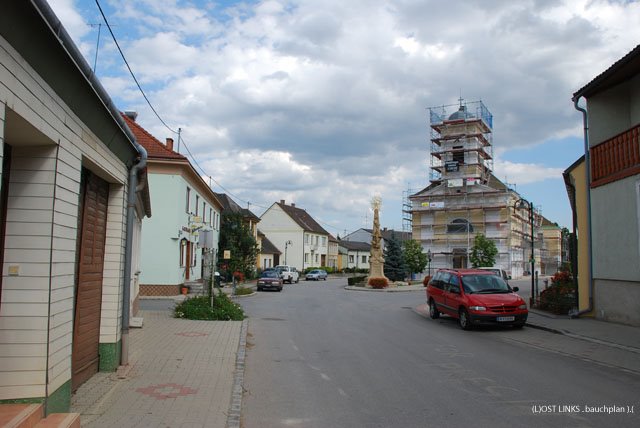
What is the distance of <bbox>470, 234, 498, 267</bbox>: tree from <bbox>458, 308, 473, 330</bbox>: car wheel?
3947 cm

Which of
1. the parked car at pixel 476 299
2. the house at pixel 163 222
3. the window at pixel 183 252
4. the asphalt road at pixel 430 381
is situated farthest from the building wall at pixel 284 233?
the asphalt road at pixel 430 381

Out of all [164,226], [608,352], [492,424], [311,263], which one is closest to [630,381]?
[608,352]

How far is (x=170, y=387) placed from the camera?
7621mm

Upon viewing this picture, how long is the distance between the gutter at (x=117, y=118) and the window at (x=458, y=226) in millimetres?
55554

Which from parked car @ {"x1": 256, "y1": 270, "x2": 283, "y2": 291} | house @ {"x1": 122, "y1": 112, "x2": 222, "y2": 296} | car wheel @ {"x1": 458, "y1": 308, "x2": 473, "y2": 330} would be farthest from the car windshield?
parked car @ {"x1": 256, "y1": 270, "x2": 283, "y2": 291}

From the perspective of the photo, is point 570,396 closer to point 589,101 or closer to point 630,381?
point 630,381

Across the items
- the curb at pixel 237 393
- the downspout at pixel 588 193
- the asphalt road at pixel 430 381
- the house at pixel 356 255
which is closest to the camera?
the curb at pixel 237 393

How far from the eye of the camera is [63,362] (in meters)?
5.56

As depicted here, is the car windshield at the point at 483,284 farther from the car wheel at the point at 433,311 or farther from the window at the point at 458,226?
the window at the point at 458,226

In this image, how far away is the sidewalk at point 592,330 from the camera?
1214cm

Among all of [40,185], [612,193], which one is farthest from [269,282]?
[40,185]

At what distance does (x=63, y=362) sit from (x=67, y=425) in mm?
861

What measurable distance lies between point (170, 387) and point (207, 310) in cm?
961

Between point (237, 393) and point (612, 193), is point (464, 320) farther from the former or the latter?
point (237, 393)
